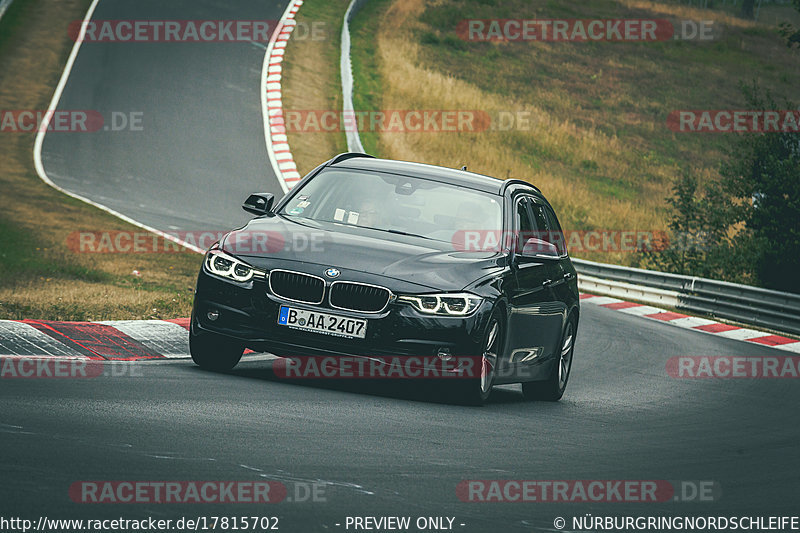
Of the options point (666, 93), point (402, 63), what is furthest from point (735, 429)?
point (666, 93)

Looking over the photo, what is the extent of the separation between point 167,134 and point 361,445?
75.5 ft

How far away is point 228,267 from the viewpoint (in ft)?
29.2

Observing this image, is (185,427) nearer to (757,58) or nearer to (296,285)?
(296,285)

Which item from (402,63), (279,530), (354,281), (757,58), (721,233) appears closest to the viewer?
(279,530)

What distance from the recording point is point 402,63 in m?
43.3

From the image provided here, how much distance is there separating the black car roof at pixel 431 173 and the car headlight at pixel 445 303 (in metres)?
1.71

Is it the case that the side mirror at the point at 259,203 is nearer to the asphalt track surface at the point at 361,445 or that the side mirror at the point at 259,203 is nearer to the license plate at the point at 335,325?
the asphalt track surface at the point at 361,445

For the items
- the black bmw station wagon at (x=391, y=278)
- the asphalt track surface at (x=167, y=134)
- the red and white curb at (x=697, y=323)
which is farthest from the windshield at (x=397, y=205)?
the asphalt track surface at (x=167, y=134)

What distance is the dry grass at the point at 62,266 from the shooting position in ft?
39.1

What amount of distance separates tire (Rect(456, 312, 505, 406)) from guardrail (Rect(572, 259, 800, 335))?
39.7 feet

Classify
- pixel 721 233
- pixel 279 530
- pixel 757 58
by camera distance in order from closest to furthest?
1. pixel 279 530
2. pixel 721 233
3. pixel 757 58

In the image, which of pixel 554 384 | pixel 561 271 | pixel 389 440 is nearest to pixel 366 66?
pixel 561 271

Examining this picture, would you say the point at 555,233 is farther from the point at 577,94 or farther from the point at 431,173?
the point at 577,94

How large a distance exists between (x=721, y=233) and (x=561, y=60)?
32.3 metres
